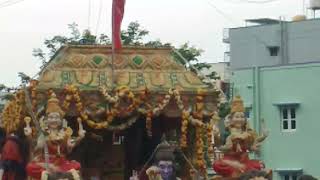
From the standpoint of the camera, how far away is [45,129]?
1312 cm

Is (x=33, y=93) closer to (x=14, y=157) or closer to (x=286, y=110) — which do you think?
(x=14, y=157)

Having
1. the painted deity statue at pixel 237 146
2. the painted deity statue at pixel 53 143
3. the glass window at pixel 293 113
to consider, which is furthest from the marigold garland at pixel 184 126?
the glass window at pixel 293 113

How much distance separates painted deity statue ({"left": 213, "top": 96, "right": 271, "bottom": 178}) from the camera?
44.8ft

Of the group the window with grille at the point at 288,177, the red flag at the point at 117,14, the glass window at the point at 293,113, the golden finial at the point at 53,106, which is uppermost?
the red flag at the point at 117,14

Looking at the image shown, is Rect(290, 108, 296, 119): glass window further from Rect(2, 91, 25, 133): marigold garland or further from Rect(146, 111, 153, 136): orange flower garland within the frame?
Rect(2, 91, 25, 133): marigold garland

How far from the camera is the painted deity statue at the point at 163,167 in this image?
515 inches

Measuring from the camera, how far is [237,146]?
13.7 metres

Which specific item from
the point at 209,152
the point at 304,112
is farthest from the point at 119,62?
the point at 304,112

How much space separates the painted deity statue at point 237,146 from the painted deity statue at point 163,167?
0.74m

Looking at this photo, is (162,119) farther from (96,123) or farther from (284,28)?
(284,28)

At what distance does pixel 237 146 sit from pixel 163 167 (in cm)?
108

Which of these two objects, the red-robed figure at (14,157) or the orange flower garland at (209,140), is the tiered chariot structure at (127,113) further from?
the red-robed figure at (14,157)

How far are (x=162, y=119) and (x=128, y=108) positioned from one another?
1234mm

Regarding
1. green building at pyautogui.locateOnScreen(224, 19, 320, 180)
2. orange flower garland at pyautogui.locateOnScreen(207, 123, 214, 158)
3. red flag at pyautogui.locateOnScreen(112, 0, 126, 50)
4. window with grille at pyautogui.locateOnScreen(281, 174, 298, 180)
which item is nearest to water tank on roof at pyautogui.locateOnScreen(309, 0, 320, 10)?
green building at pyautogui.locateOnScreen(224, 19, 320, 180)
